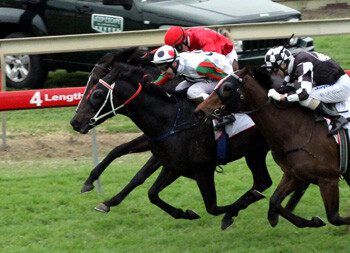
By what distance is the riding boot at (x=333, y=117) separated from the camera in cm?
703

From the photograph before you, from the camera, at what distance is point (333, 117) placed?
7.12m

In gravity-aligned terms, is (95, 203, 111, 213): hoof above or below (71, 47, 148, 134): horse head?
below

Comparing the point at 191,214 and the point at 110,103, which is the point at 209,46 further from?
the point at 191,214

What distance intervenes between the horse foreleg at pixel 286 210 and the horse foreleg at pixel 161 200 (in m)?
0.95

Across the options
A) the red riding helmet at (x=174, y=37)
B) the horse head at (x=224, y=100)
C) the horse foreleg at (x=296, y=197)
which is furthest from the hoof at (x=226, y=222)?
the red riding helmet at (x=174, y=37)

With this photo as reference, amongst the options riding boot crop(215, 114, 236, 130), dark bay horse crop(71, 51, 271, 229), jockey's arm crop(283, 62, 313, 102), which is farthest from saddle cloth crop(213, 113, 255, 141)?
jockey's arm crop(283, 62, 313, 102)

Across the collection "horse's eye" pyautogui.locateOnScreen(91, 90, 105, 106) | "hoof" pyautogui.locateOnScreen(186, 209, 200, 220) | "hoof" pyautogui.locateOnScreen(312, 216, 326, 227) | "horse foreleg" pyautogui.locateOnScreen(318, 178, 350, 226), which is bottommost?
"hoof" pyautogui.locateOnScreen(186, 209, 200, 220)

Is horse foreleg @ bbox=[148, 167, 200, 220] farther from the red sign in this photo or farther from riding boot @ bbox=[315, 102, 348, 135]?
the red sign

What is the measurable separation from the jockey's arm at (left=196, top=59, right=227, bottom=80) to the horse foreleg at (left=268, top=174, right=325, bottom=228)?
1179 millimetres

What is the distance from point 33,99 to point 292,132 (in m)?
3.34

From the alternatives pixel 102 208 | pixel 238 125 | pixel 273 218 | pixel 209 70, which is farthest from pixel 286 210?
pixel 102 208

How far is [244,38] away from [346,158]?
4.29 metres

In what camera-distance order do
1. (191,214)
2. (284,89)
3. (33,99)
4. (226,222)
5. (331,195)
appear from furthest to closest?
(33,99), (191,214), (226,222), (284,89), (331,195)

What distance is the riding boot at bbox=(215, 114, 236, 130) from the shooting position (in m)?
7.62
